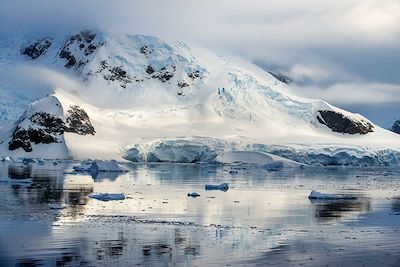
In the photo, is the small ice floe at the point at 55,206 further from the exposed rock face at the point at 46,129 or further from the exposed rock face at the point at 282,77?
the exposed rock face at the point at 282,77

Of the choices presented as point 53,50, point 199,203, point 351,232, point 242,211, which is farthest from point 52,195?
point 53,50

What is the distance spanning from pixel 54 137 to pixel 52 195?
90.7 m

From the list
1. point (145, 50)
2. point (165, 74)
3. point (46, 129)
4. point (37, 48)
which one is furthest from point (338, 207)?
point (37, 48)

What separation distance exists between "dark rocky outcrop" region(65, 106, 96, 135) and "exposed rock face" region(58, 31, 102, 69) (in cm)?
2963

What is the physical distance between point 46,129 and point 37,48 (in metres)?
50.7

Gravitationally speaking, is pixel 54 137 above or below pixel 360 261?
above

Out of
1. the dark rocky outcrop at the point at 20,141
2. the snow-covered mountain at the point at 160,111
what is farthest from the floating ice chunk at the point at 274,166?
Answer: the dark rocky outcrop at the point at 20,141

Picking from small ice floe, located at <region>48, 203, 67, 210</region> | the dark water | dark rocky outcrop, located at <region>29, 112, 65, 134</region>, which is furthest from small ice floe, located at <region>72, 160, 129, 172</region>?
dark rocky outcrop, located at <region>29, 112, 65, 134</region>

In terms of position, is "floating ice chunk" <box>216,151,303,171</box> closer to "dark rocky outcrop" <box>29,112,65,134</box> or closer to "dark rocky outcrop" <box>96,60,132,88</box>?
"dark rocky outcrop" <box>29,112,65,134</box>

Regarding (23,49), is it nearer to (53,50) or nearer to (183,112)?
(53,50)

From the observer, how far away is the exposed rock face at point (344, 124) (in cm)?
14262

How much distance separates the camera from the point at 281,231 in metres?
22.2

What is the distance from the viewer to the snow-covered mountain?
109 metres

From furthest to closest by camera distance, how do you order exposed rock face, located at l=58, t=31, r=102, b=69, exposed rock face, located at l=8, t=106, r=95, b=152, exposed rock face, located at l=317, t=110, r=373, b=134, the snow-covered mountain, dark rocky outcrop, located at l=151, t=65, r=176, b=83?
exposed rock face, located at l=58, t=31, r=102, b=69, dark rocky outcrop, located at l=151, t=65, r=176, b=83, exposed rock face, located at l=317, t=110, r=373, b=134, exposed rock face, located at l=8, t=106, r=95, b=152, the snow-covered mountain
